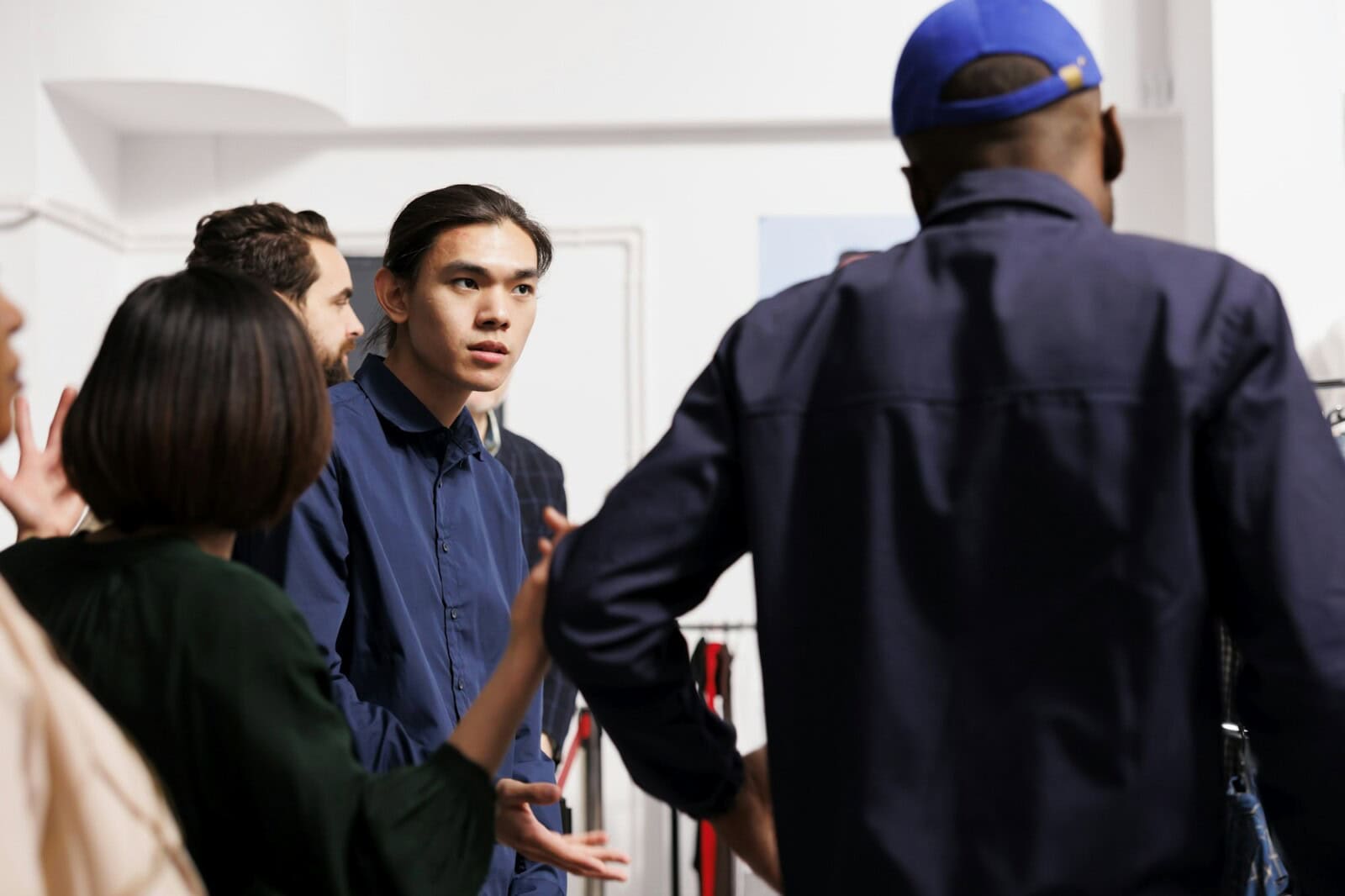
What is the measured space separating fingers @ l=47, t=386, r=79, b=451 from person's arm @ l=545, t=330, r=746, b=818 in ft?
1.54

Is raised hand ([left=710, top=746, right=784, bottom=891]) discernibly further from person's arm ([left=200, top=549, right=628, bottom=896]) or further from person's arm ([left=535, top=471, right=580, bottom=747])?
person's arm ([left=535, top=471, right=580, bottom=747])

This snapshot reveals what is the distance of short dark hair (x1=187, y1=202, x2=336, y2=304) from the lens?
277cm

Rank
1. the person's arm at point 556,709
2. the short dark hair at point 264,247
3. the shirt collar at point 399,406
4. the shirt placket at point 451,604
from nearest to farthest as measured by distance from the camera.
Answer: the shirt placket at point 451,604 < the shirt collar at point 399,406 < the short dark hair at point 264,247 < the person's arm at point 556,709

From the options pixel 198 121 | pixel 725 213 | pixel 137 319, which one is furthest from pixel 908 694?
pixel 198 121

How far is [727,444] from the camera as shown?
51.2 inches

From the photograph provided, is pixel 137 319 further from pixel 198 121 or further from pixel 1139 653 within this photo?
pixel 198 121

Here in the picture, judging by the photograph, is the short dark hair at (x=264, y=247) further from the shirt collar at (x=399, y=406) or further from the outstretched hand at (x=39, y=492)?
the outstretched hand at (x=39, y=492)

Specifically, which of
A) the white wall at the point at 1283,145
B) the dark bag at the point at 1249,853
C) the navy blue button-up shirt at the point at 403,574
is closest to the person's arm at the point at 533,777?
the navy blue button-up shirt at the point at 403,574

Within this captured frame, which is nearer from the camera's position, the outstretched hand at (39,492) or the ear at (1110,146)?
the ear at (1110,146)

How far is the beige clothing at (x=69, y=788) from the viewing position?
3.23 feet

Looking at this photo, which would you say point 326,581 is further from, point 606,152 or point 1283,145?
point 1283,145

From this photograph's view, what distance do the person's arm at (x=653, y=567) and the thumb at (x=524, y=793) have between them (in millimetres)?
112

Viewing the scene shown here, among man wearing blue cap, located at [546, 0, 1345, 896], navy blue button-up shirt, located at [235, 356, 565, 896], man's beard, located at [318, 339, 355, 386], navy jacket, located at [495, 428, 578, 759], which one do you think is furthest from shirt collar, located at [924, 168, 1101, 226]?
navy jacket, located at [495, 428, 578, 759]

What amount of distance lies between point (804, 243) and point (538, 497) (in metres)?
1.92
